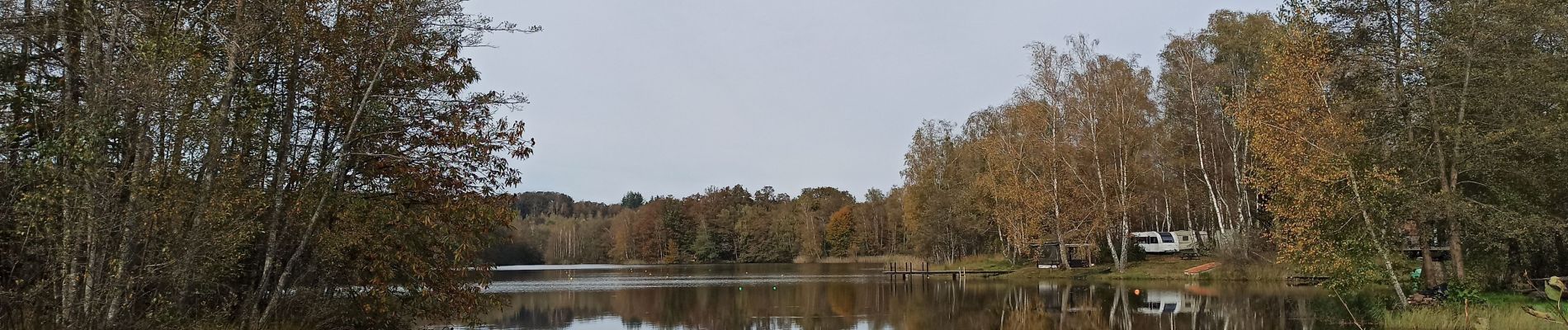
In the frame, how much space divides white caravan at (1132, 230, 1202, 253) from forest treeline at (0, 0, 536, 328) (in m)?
37.2

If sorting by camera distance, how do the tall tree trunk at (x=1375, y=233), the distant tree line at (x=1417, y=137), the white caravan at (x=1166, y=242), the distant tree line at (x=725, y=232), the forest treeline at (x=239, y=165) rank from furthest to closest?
1. the distant tree line at (x=725, y=232)
2. the white caravan at (x=1166, y=242)
3. the tall tree trunk at (x=1375, y=233)
4. the distant tree line at (x=1417, y=137)
5. the forest treeline at (x=239, y=165)

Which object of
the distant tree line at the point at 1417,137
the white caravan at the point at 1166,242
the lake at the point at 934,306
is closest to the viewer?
the distant tree line at the point at 1417,137

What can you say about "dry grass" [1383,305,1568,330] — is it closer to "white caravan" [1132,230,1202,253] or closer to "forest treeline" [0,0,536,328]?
A: "forest treeline" [0,0,536,328]

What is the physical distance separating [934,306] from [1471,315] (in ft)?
48.1

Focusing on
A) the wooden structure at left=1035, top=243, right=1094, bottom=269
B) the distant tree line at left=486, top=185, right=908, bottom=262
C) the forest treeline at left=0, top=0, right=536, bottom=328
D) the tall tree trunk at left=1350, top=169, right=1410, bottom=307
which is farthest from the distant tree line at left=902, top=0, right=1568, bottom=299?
the distant tree line at left=486, top=185, right=908, bottom=262

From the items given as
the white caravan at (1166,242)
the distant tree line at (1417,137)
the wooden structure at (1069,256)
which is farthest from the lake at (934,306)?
the white caravan at (1166,242)

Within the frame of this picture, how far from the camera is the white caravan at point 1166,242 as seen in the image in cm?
4462

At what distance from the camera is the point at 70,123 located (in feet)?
31.4

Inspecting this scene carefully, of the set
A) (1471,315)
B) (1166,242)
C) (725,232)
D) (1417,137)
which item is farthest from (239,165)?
(725,232)

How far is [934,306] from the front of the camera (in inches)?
1148

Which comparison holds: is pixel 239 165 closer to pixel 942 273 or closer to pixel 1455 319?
pixel 1455 319

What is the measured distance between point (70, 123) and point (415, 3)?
4.73 m

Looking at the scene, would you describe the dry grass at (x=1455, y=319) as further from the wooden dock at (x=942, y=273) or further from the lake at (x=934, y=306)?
the wooden dock at (x=942, y=273)

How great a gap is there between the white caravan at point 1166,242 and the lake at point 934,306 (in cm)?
720
